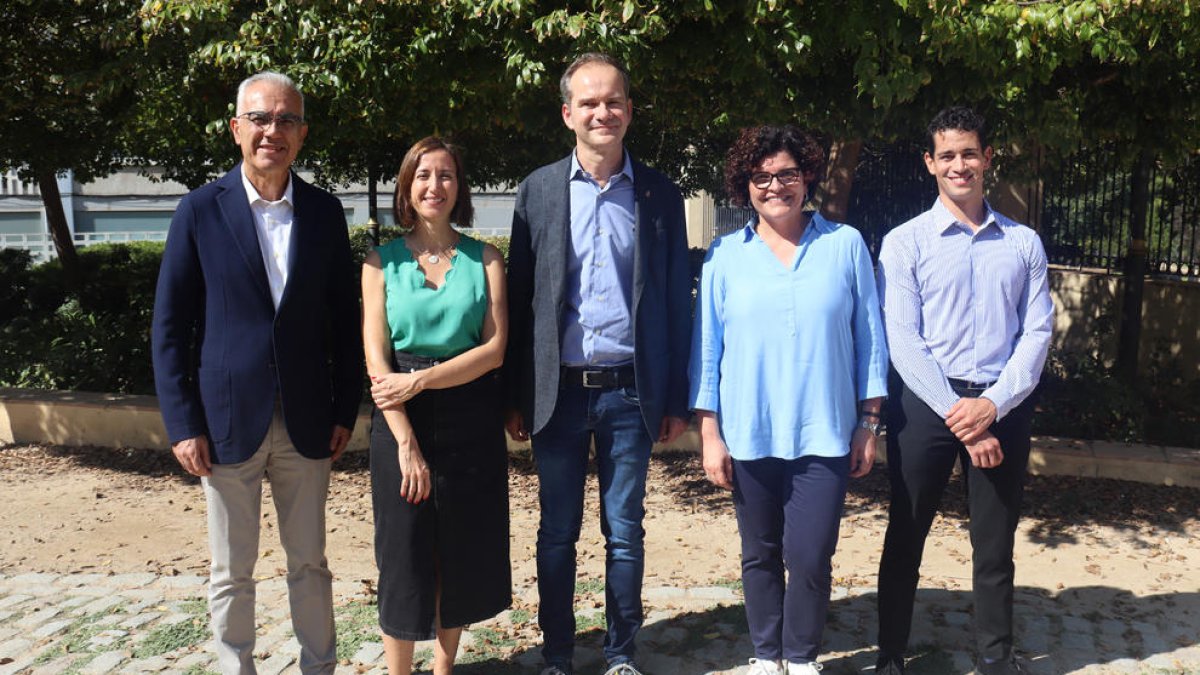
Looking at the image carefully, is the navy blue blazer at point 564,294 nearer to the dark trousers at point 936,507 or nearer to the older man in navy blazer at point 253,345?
the older man in navy blazer at point 253,345

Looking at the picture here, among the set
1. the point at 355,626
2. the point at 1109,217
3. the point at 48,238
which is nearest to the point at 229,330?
the point at 355,626

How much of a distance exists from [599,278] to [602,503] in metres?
0.83

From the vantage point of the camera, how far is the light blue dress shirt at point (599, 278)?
3.62 meters

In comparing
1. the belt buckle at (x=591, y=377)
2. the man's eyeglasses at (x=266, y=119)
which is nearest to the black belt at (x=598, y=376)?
the belt buckle at (x=591, y=377)

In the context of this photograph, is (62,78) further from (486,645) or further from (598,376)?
(598,376)

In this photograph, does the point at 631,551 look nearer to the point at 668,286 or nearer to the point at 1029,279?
Answer: the point at 668,286

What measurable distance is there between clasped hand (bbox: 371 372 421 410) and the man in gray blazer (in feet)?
1.44

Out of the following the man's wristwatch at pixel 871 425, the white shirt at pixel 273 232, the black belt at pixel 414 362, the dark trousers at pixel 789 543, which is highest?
the white shirt at pixel 273 232

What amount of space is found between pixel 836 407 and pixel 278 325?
1.85 m

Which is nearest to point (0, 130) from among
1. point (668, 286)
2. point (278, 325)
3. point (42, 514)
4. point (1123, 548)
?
point (42, 514)

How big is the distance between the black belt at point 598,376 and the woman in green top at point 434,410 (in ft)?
0.86

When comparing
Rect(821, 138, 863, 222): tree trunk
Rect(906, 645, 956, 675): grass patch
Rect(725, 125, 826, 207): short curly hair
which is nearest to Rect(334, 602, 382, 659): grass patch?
Rect(906, 645, 956, 675): grass patch

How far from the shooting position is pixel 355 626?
4516mm

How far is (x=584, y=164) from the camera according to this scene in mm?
→ 3664
